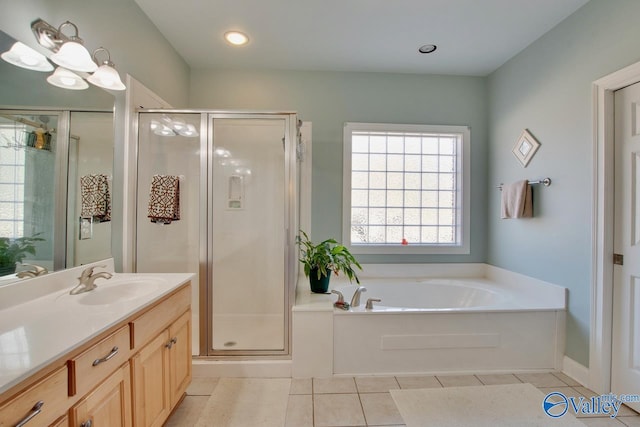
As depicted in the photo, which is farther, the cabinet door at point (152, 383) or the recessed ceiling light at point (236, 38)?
the recessed ceiling light at point (236, 38)

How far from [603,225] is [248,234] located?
2.70m

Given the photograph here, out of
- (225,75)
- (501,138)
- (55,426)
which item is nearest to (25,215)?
(55,426)

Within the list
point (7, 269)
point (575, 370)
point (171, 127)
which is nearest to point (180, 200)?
point (171, 127)

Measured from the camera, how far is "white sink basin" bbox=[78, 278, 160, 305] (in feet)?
4.60

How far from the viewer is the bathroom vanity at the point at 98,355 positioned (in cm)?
76

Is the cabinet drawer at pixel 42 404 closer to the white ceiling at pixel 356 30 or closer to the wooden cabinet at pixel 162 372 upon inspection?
the wooden cabinet at pixel 162 372

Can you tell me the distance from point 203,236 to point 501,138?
2.97 m

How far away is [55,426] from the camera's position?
82 centimetres

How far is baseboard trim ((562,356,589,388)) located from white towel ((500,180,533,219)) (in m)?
1.13

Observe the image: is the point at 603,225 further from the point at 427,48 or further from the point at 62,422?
the point at 62,422

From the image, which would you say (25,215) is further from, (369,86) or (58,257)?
(369,86)

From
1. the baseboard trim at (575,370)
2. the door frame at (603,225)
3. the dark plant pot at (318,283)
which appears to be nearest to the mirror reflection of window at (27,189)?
the dark plant pot at (318,283)

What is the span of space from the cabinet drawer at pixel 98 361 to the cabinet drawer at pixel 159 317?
58 millimetres

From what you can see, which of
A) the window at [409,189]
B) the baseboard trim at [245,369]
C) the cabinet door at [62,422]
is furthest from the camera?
the window at [409,189]
